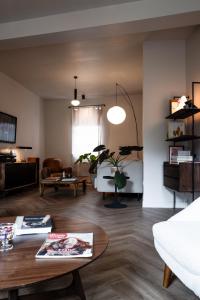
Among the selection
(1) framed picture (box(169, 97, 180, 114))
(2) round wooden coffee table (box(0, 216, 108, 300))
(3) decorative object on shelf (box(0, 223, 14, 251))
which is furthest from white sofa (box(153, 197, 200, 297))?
(1) framed picture (box(169, 97, 180, 114))

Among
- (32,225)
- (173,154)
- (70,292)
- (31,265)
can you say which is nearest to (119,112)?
(173,154)

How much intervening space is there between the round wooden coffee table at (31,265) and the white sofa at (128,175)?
3.23 metres

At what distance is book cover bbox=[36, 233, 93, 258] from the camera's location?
1120mm

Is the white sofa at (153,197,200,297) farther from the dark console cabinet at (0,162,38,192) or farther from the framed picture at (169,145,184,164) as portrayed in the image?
the dark console cabinet at (0,162,38,192)

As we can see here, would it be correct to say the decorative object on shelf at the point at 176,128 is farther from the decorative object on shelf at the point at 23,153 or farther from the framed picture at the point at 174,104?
the decorative object on shelf at the point at 23,153

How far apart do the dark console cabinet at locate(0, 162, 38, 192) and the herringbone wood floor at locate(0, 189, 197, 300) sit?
3.09 ft

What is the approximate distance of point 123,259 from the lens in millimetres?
2098

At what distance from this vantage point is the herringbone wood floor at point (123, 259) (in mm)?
1593

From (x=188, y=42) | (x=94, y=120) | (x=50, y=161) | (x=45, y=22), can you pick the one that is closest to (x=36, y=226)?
(x=45, y=22)

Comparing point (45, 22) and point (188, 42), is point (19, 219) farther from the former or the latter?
point (188, 42)

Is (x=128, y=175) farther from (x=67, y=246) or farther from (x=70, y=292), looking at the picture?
(x=67, y=246)

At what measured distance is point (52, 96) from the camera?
7.84 m

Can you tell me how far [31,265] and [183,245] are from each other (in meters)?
0.74

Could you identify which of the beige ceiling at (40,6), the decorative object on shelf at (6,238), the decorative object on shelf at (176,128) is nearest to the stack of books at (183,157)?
the decorative object on shelf at (176,128)
